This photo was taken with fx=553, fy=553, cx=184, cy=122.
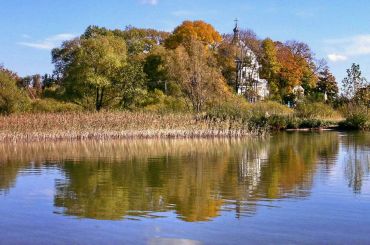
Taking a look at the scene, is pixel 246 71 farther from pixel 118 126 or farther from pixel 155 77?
pixel 118 126

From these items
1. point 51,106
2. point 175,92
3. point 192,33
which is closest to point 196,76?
point 175,92

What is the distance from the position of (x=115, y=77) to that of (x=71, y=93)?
12.2 feet

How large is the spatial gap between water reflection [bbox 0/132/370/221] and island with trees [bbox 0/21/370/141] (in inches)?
212

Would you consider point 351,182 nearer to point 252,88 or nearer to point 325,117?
point 325,117

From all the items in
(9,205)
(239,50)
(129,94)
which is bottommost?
(9,205)

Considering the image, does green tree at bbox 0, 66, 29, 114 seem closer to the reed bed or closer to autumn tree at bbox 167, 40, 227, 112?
the reed bed

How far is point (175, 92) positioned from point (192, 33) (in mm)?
12016

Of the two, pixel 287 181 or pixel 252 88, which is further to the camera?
pixel 252 88

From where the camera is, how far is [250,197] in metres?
12.1

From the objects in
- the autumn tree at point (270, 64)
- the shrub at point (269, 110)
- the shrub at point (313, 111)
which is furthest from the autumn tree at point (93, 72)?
the autumn tree at point (270, 64)

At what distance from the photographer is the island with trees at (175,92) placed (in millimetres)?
32469

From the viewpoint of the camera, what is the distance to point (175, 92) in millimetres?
49719

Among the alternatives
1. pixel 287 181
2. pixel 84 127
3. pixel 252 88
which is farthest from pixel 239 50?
pixel 287 181

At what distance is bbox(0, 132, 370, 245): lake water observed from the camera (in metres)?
8.69
